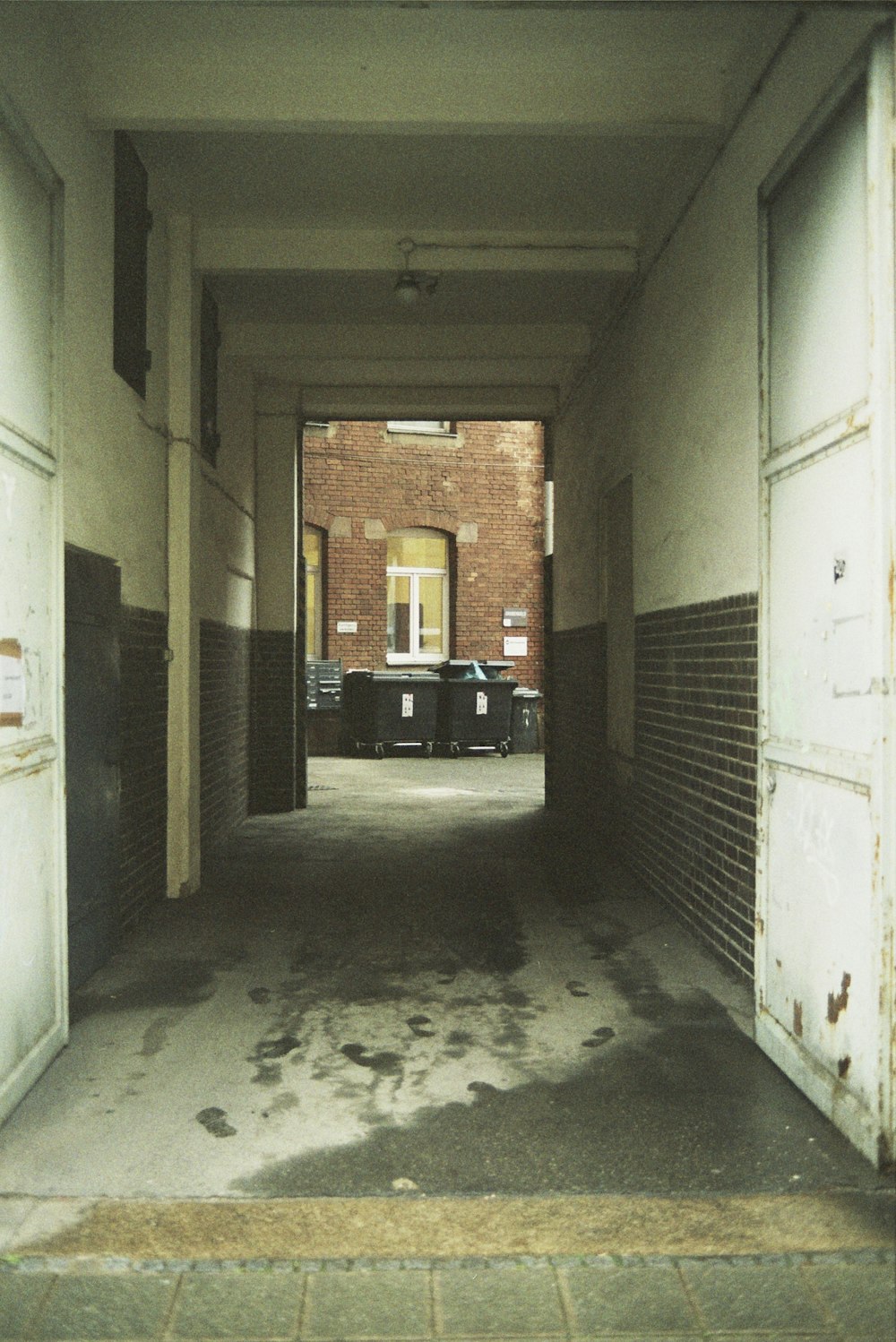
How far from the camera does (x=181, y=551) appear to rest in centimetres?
611

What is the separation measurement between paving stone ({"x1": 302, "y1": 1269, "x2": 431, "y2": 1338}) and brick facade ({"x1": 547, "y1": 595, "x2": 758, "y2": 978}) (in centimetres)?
240

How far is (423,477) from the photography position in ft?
51.0

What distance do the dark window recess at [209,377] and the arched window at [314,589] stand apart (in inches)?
295

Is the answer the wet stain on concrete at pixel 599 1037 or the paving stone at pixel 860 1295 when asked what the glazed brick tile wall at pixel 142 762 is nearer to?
the wet stain on concrete at pixel 599 1037

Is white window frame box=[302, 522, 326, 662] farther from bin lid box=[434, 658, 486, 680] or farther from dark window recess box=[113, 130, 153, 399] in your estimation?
dark window recess box=[113, 130, 153, 399]

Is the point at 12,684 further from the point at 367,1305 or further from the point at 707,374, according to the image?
the point at 707,374

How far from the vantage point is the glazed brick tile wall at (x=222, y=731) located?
718 cm

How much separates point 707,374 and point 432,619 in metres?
11.2

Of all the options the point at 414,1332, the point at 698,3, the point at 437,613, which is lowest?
the point at 414,1332

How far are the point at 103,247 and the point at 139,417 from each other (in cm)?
91

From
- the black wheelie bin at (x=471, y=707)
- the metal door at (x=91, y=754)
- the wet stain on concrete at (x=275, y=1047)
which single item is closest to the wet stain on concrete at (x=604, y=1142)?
the wet stain on concrete at (x=275, y=1047)

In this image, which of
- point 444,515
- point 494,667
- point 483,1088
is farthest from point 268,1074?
point 444,515

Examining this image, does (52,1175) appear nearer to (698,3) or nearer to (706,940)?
(706,940)

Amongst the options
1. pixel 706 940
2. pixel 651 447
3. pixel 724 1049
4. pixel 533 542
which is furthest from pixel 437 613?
pixel 724 1049
